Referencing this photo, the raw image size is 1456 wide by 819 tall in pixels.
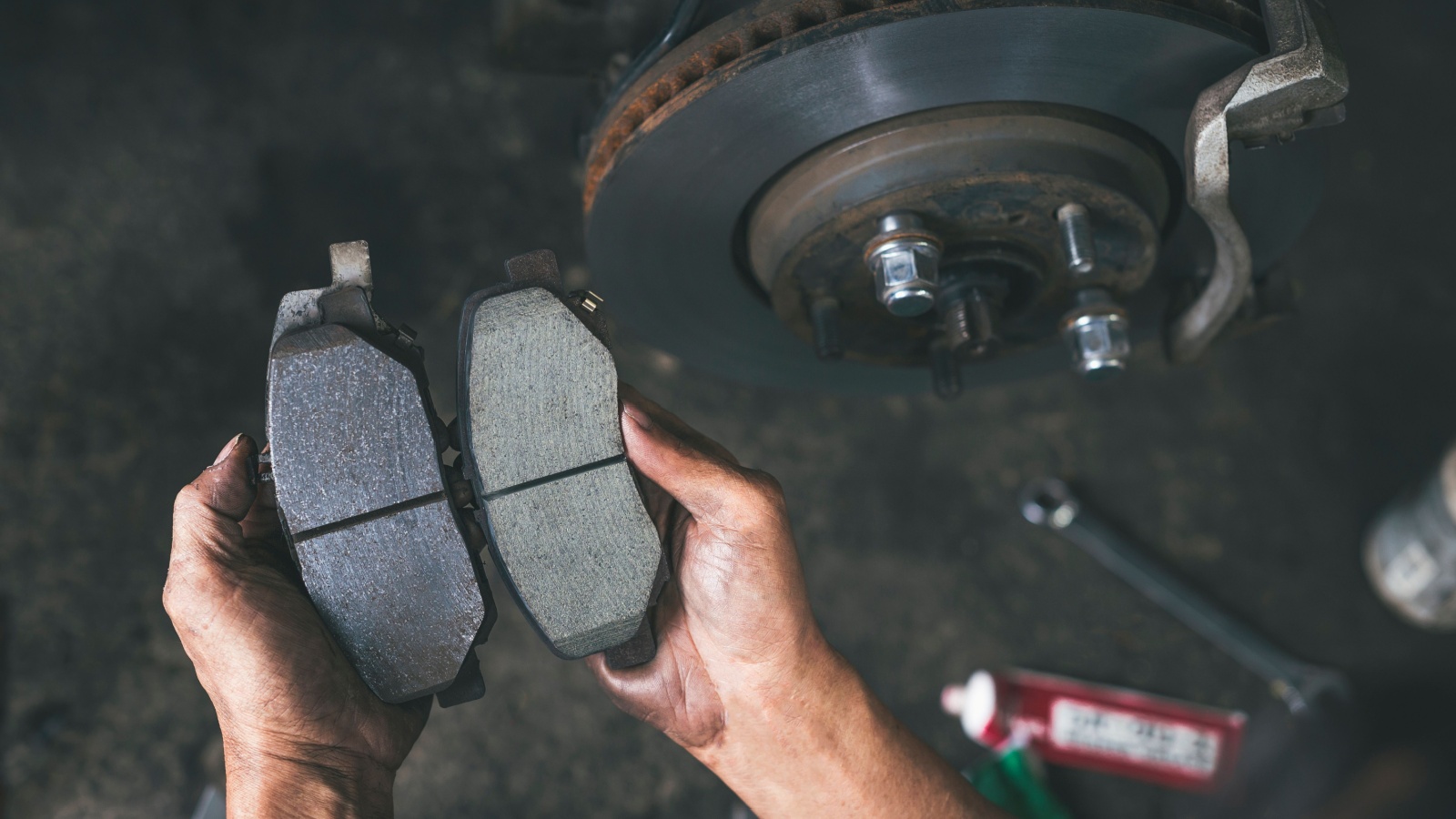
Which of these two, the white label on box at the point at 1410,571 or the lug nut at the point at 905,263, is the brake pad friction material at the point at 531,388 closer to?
the lug nut at the point at 905,263

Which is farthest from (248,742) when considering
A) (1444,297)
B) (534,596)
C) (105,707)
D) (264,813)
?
(1444,297)

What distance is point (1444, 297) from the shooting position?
5.34ft

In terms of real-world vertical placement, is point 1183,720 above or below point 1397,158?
below

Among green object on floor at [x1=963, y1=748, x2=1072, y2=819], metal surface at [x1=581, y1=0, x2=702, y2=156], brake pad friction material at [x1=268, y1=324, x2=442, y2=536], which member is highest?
metal surface at [x1=581, y1=0, x2=702, y2=156]

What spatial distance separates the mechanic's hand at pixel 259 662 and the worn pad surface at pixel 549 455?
16cm

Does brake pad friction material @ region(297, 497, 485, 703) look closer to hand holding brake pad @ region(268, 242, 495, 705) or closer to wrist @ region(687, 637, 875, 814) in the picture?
hand holding brake pad @ region(268, 242, 495, 705)

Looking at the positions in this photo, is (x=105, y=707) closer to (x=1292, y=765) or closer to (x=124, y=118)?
(x=124, y=118)

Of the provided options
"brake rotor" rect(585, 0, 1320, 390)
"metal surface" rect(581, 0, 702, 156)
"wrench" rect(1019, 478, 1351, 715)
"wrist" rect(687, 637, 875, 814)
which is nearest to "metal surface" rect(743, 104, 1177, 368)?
"brake rotor" rect(585, 0, 1320, 390)

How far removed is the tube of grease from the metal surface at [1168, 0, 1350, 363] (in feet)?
2.98

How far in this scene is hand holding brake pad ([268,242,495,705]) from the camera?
65 cm

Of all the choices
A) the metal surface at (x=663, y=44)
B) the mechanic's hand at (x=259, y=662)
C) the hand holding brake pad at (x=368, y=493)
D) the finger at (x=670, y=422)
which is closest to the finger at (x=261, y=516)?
the mechanic's hand at (x=259, y=662)

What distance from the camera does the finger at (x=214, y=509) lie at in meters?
0.68

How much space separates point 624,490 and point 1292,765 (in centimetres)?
125

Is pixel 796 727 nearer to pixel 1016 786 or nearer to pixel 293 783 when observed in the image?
pixel 293 783
